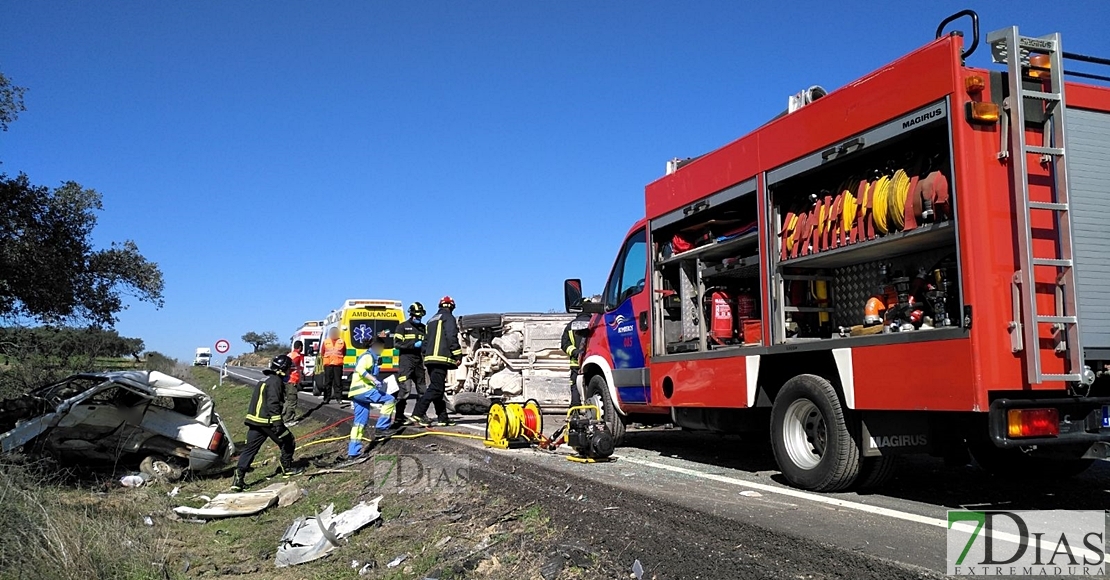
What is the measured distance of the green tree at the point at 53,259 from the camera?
37.2ft

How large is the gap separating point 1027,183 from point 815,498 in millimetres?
2566

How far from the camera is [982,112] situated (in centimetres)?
462

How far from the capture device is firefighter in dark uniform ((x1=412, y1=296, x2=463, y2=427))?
10938 millimetres

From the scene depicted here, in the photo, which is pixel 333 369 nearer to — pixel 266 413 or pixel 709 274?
pixel 266 413

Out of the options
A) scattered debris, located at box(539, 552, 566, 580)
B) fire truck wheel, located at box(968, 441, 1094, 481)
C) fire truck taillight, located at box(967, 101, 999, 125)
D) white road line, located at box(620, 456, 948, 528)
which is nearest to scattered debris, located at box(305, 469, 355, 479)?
white road line, located at box(620, 456, 948, 528)

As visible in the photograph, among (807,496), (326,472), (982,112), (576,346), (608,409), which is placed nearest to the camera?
(982,112)

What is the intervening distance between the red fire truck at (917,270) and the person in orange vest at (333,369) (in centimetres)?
1293

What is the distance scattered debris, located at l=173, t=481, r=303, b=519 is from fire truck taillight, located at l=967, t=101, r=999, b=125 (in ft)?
26.2

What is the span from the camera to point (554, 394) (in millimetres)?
14570

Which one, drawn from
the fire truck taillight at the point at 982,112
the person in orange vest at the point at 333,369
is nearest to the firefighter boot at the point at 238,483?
the fire truck taillight at the point at 982,112

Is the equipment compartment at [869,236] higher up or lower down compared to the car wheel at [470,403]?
higher up

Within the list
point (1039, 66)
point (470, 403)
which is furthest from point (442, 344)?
point (1039, 66)

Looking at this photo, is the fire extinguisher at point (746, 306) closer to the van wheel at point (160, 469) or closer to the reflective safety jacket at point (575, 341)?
the reflective safety jacket at point (575, 341)

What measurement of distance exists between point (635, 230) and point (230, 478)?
22.7 ft
